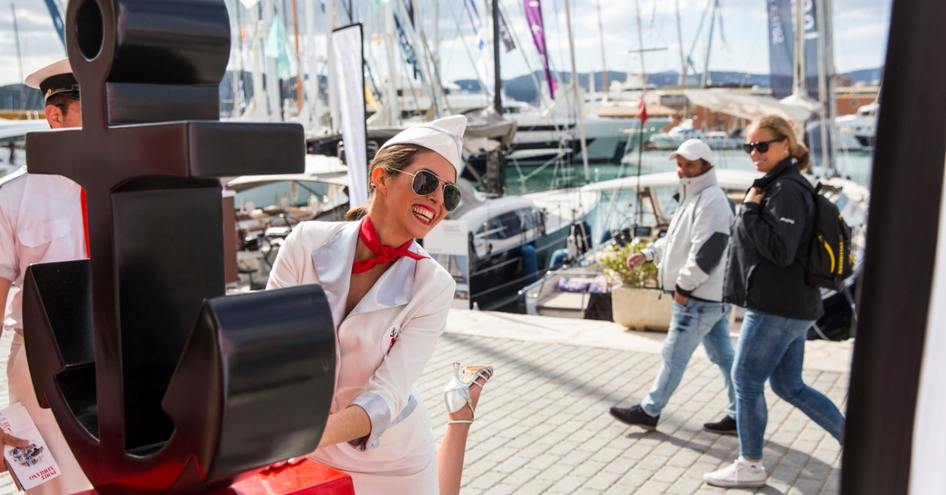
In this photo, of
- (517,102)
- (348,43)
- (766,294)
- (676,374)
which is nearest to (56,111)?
(766,294)

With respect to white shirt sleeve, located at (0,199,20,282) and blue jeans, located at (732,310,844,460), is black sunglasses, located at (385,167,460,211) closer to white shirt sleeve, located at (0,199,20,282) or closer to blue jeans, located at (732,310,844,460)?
white shirt sleeve, located at (0,199,20,282)

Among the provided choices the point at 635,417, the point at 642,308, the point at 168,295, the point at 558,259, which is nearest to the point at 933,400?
the point at 168,295

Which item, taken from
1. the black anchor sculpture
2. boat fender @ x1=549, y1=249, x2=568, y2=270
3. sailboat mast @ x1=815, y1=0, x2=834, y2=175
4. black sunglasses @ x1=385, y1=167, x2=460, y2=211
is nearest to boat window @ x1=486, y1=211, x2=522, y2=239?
boat fender @ x1=549, y1=249, x2=568, y2=270

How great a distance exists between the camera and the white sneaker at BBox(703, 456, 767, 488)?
5.13 meters

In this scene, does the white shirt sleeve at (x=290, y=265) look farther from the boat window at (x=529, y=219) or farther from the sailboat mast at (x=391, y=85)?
the sailboat mast at (x=391, y=85)

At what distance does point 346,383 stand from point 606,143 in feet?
221

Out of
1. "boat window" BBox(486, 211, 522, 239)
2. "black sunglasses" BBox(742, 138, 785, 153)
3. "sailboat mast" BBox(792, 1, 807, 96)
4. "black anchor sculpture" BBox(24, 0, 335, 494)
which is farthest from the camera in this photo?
"sailboat mast" BBox(792, 1, 807, 96)

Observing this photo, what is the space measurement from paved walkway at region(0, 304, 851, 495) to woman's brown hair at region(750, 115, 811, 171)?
151 cm

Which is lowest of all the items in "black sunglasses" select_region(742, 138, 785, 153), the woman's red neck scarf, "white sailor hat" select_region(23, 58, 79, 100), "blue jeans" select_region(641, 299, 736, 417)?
"blue jeans" select_region(641, 299, 736, 417)

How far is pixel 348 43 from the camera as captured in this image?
8695mm

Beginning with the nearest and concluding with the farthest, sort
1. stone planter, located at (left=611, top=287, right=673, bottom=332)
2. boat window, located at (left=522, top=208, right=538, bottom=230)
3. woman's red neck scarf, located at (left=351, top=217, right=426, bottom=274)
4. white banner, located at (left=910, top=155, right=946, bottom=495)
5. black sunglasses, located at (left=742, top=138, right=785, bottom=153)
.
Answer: white banner, located at (left=910, top=155, right=946, bottom=495) < woman's red neck scarf, located at (left=351, top=217, right=426, bottom=274) < black sunglasses, located at (left=742, top=138, right=785, bottom=153) < stone planter, located at (left=611, top=287, right=673, bottom=332) < boat window, located at (left=522, top=208, right=538, bottom=230)

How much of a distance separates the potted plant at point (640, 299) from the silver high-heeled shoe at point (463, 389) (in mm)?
6041

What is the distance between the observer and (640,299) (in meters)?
8.91

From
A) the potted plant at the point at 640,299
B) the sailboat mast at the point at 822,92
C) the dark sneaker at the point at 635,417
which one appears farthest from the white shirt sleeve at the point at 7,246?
the sailboat mast at the point at 822,92
